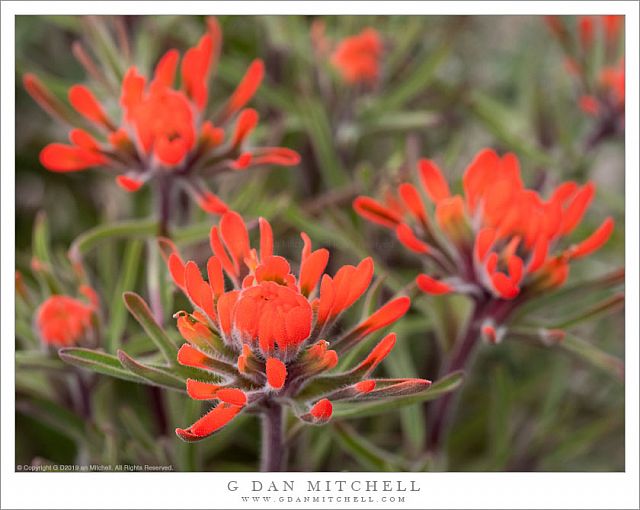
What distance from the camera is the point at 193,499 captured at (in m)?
0.64

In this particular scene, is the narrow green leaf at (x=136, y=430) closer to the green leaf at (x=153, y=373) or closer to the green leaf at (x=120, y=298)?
the green leaf at (x=120, y=298)

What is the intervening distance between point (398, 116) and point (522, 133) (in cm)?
14

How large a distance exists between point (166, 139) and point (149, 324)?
145 millimetres

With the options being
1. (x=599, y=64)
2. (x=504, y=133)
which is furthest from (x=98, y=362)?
(x=599, y=64)

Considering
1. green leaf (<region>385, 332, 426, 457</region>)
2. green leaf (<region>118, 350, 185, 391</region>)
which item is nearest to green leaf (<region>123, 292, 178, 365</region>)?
green leaf (<region>118, 350, 185, 391</region>)

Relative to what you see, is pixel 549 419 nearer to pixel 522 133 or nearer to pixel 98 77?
pixel 522 133

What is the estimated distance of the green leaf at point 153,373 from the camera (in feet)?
1.46

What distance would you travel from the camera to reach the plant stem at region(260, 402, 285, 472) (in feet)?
1.59

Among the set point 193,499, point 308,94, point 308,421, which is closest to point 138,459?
point 193,499

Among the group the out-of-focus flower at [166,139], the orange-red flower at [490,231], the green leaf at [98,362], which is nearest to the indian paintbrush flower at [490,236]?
the orange-red flower at [490,231]

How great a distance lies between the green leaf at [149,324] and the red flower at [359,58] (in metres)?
0.37

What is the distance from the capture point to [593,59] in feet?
2.52

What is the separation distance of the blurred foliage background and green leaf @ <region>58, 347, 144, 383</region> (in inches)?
4.5

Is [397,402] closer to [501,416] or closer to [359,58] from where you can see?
[501,416]
